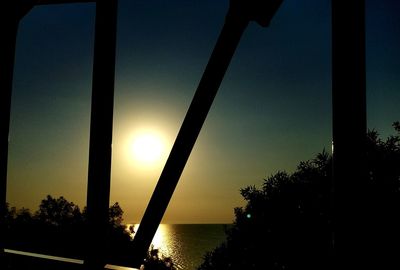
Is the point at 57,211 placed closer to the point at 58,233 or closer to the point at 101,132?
the point at 58,233

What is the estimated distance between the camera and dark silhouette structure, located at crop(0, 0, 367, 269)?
1104mm

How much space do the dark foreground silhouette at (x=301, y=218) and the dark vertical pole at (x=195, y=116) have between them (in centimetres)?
1525

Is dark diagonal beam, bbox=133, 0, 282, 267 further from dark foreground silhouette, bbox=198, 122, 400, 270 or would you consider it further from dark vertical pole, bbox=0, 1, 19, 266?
dark foreground silhouette, bbox=198, 122, 400, 270

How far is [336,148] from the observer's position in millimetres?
1146

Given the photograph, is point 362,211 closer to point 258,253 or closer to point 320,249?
point 320,249

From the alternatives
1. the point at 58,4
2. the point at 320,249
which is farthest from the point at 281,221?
the point at 58,4

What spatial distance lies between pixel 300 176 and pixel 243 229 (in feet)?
16.7

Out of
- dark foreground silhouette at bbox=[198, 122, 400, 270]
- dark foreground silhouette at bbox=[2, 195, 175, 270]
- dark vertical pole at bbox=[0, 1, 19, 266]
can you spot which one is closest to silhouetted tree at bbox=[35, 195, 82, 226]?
dark foreground silhouette at bbox=[2, 195, 175, 270]

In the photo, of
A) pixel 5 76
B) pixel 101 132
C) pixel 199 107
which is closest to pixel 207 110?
pixel 199 107

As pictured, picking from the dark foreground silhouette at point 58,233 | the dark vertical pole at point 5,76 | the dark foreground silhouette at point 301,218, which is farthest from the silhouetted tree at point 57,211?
the dark vertical pole at point 5,76

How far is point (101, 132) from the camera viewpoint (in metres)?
1.96

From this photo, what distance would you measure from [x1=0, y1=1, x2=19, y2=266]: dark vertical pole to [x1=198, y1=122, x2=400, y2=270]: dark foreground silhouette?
48.8 feet

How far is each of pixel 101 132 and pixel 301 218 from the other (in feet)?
63.6

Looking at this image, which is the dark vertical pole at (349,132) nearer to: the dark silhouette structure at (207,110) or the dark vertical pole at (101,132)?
the dark silhouette structure at (207,110)
